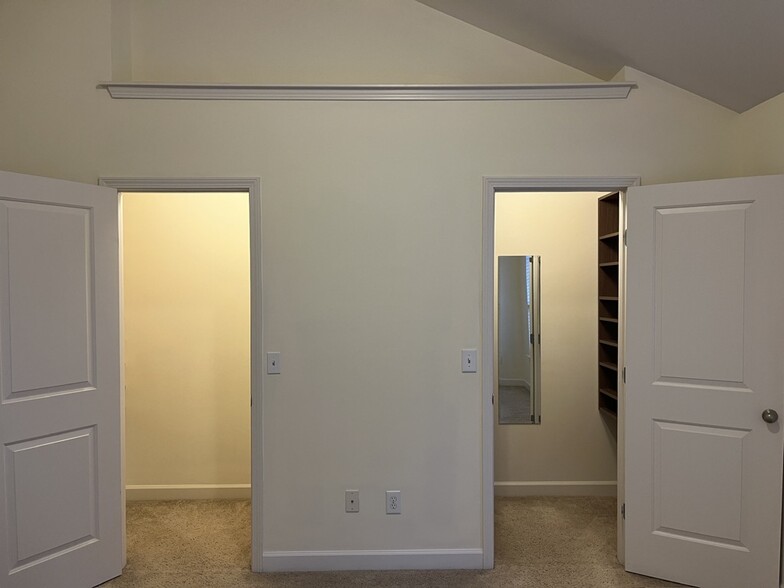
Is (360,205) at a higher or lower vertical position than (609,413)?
higher

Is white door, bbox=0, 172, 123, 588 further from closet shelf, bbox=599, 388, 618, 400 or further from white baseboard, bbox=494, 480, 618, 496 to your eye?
closet shelf, bbox=599, 388, 618, 400

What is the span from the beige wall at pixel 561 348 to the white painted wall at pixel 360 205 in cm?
101

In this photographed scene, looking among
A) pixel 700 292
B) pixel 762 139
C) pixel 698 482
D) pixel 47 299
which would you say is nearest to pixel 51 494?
pixel 47 299

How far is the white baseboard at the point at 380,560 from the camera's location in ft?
8.76

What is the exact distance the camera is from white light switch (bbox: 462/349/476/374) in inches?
105

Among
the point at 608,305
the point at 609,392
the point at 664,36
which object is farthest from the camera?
the point at 608,305

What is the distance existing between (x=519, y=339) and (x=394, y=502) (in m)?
1.56

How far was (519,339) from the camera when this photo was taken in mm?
3709

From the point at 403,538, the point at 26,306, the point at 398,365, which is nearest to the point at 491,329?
the point at 398,365

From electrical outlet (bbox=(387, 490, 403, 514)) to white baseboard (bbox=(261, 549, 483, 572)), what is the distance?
21 cm

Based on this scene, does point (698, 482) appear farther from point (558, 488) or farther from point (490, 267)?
point (490, 267)

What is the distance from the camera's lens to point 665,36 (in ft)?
7.58

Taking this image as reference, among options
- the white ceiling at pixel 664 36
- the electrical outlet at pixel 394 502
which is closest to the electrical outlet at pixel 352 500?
the electrical outlet at pixel 394 502

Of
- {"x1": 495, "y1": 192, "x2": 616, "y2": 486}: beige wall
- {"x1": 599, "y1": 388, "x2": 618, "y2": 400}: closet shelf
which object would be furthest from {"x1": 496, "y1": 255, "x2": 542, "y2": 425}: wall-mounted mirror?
{"x1": 599, "y1": 388, "x2": 618, "y2": 400}: closet shelf
